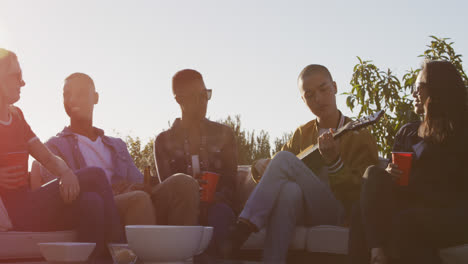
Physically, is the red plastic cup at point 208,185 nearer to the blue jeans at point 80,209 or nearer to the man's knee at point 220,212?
the man's knee at point 220,212

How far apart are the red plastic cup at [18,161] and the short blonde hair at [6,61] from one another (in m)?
0.52

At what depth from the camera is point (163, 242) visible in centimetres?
208

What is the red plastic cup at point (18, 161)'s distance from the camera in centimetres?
356

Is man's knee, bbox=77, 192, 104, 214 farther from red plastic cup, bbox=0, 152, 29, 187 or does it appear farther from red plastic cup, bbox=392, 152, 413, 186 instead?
red plastic cup, bbox=392, 152, 413, 186

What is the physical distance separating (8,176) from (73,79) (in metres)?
1.17

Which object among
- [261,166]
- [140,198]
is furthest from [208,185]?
[261,166]

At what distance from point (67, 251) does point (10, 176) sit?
1.40 metres

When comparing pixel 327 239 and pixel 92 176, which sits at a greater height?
pixel 92 176

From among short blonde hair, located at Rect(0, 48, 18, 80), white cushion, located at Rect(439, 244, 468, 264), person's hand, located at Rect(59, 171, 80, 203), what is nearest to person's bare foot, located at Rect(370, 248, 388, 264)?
white cushion, located at Rect(439, 244, 468, 264)

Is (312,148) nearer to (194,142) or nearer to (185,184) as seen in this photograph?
(194,142)

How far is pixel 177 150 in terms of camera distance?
14.5ft

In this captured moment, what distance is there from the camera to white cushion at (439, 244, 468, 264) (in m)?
2.89

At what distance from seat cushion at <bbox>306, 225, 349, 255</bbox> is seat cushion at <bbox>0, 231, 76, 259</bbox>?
5.50ft

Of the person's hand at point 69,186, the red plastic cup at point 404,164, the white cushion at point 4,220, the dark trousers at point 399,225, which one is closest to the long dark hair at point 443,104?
the red plastic cup at point 404,164
